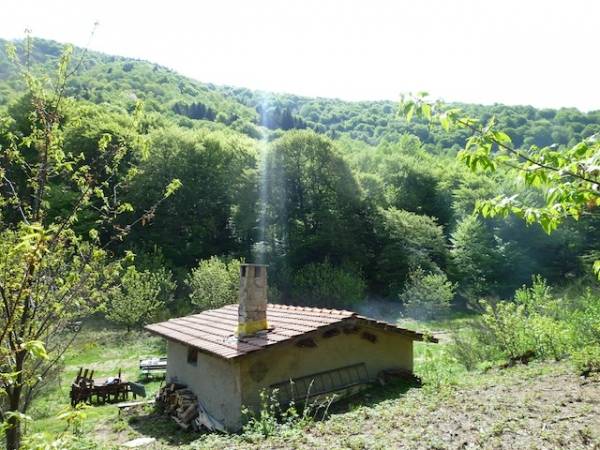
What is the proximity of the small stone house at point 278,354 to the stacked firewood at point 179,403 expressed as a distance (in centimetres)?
24

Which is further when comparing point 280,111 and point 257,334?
point 280,111

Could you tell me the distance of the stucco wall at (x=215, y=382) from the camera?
11398mm

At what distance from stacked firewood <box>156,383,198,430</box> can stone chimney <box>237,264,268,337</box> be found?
8.29ft

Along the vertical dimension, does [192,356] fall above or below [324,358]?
below

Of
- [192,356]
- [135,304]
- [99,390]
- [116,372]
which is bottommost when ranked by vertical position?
[116,372]

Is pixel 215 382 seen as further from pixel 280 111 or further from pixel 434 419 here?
pixel 280 111

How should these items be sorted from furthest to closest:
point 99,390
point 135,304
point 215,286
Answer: point 215,286 → point 135,304 → point 99,390

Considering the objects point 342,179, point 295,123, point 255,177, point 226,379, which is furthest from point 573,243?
point 295,123

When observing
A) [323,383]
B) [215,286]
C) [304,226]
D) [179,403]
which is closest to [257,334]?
[323,383]

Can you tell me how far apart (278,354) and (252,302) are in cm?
154

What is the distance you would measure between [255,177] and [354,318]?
2606 cm

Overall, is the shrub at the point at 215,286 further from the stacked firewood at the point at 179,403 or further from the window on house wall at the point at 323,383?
the window on house wall at the point at 323,383

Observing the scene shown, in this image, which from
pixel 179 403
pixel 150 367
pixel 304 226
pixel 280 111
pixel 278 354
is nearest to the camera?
pixel 278 354

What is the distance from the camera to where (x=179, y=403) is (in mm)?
13195
